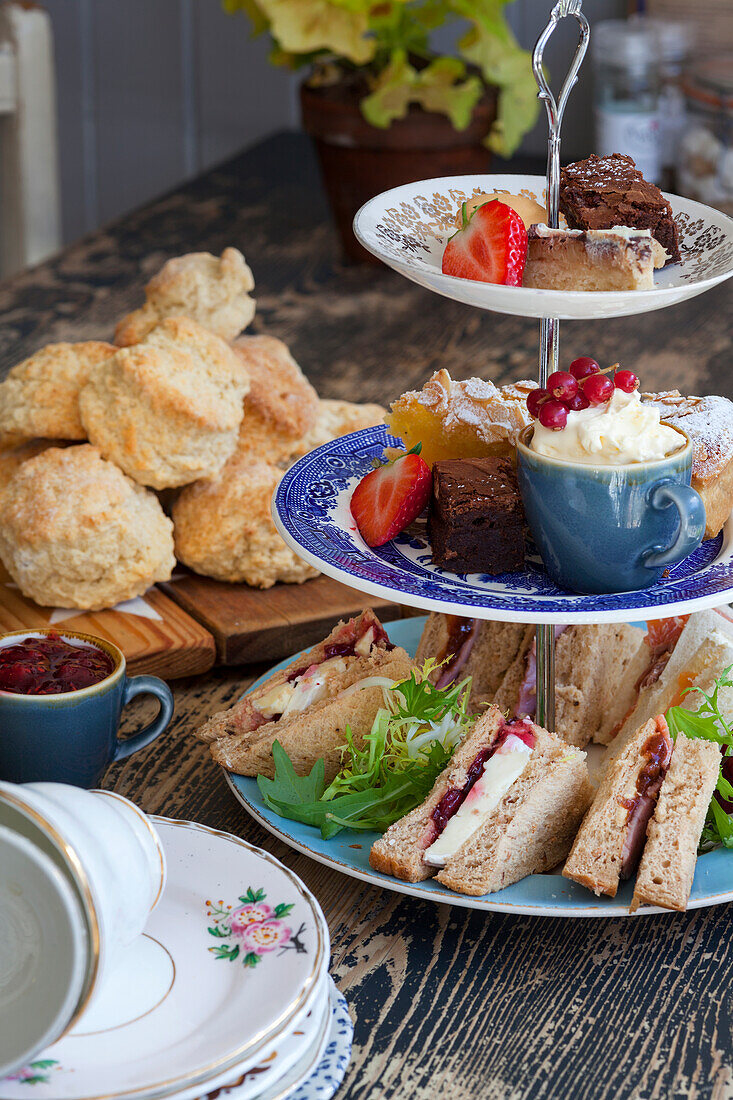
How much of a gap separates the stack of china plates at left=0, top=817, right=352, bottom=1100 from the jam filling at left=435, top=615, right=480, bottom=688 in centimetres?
36

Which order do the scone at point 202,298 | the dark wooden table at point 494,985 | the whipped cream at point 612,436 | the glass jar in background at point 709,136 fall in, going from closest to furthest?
the dark wooden table at point 494,985 → the whipped cream at point 612,436 → the scone at point 202,298 → the glass jar in background at point 709,136

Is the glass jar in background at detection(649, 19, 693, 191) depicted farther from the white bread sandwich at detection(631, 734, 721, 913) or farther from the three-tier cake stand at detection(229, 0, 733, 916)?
the white bread sandwich at detection(631, 734, 721, 913)

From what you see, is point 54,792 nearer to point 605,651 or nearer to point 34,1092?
point 34,1092

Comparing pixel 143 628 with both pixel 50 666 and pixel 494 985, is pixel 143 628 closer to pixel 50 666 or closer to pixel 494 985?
pixel 50 666

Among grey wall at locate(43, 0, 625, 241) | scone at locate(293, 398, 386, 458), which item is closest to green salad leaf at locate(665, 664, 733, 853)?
scone at locate(293, 398, 386, 458)

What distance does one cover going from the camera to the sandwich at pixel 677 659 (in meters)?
1.12

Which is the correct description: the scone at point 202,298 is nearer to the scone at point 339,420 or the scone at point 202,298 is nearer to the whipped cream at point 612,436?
the scone at point 339,420

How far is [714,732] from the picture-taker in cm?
104

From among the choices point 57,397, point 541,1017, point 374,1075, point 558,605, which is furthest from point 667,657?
point 57,397

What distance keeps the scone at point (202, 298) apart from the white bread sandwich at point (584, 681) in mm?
636

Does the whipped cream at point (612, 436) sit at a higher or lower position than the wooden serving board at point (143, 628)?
higher

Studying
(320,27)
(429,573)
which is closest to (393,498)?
(429,573)

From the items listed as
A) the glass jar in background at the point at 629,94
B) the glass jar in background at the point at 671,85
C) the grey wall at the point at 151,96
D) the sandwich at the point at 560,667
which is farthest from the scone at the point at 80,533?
the grey wall at the point at 151,96

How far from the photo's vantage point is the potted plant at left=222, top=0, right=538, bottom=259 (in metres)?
2.44
